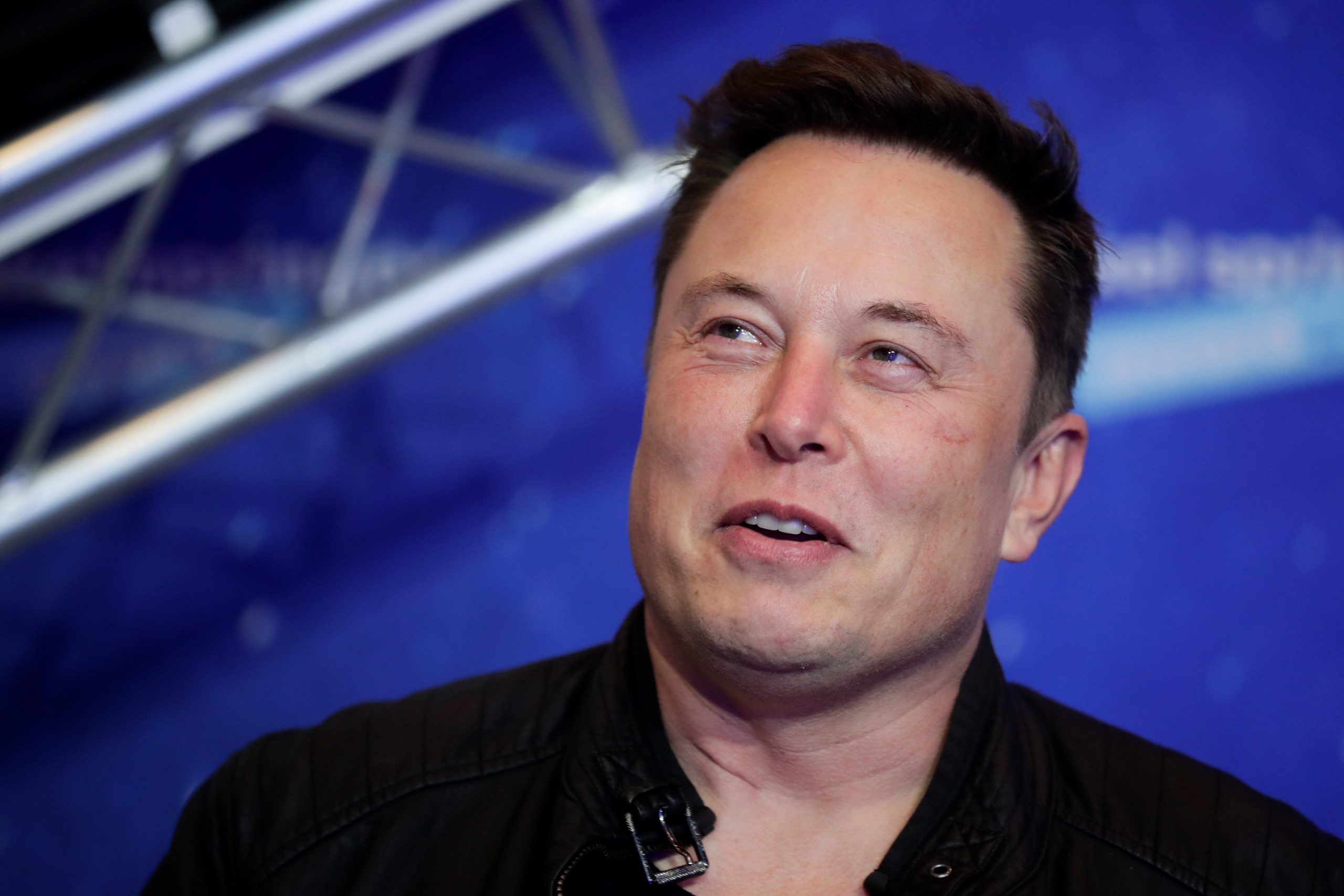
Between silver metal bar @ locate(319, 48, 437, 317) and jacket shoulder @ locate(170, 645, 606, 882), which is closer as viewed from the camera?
jacket shoulder @ locate(170, 645, 606, 882)

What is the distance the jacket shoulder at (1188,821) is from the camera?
128cm

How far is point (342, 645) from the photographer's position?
222 centimetres

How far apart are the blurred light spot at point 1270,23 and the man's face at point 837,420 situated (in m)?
1.45

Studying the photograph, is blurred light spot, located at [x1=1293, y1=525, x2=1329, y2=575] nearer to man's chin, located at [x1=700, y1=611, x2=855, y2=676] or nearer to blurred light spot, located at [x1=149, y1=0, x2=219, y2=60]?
man's chin, located at [x1=700, y1=611, x2=855, y2=676]

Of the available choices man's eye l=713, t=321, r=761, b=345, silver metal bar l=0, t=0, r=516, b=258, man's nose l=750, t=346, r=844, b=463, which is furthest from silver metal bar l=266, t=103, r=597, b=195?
man's nose l=750, t=346, r=844, b=463

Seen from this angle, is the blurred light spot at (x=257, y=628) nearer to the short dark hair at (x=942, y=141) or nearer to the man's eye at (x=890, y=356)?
the short dark hair at (x=942, y=141)

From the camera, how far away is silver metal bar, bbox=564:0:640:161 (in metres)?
1.88

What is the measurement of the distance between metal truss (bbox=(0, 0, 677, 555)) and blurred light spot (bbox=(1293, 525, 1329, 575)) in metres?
1.34

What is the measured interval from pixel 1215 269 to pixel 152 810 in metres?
2.15

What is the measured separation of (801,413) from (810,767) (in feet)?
1.19

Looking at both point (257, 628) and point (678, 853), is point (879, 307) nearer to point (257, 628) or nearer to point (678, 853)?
point (678, 853)

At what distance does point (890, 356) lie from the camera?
122 centimetres

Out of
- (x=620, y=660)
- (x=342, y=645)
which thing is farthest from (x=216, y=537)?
(x=620, y=660)

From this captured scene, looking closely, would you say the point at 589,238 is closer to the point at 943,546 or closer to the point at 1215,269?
the point at 943,546
